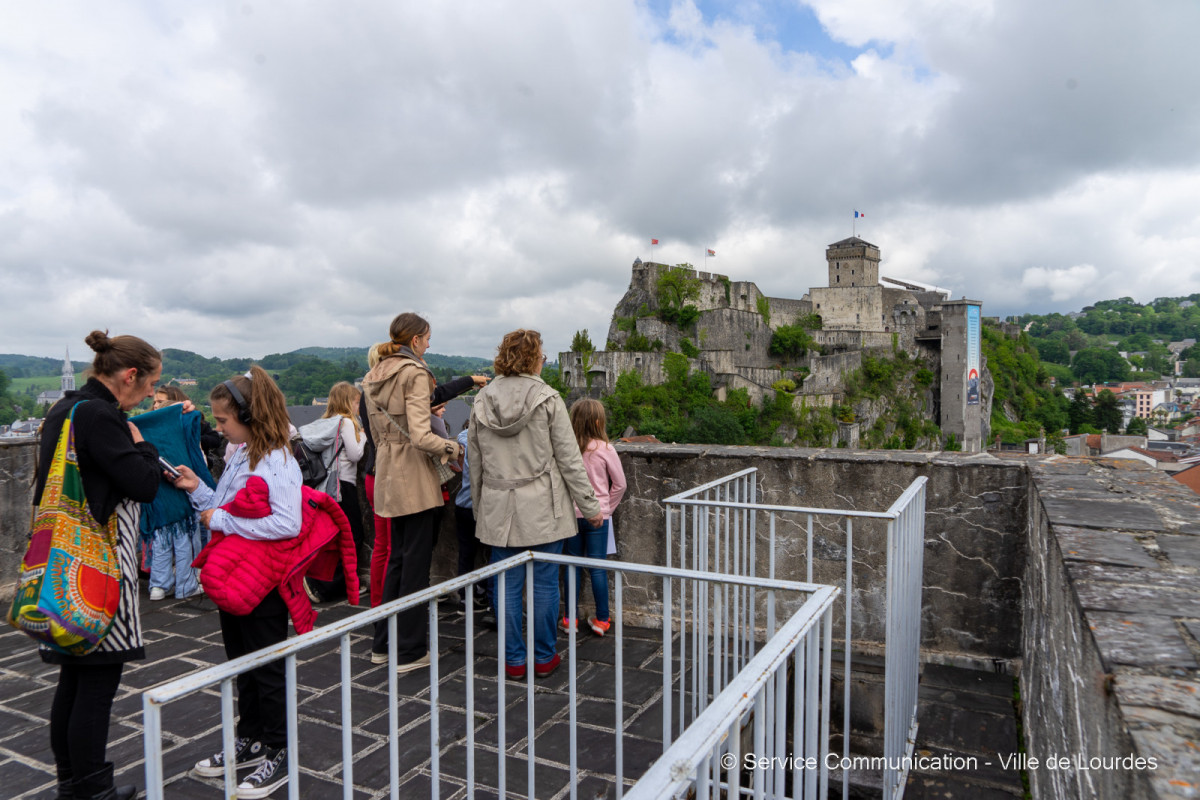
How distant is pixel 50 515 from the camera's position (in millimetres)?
2346

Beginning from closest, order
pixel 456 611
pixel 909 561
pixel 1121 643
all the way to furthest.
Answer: pixel 1121 643
pixel 909 561
pixel 456 611

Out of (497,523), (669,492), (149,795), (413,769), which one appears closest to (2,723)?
(413,769)

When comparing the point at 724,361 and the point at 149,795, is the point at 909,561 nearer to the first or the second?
the point at 149,795

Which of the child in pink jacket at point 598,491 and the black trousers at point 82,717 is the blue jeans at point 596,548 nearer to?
the child in pink jacket at point 598,491

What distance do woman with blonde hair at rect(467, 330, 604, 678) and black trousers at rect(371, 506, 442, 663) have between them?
42cm

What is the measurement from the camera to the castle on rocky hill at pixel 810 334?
4516 cm

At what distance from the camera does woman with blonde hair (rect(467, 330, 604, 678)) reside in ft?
11.0

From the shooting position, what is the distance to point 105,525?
96.3 inches

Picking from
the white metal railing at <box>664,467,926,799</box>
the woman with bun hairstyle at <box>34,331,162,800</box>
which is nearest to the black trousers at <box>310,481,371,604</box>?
the woman with bun hairstyle at <box>34,331,162,800</box>

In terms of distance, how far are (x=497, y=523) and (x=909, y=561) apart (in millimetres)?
1802

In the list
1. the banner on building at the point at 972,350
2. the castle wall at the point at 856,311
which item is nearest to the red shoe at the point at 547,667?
the banner on building at the point at 972,350

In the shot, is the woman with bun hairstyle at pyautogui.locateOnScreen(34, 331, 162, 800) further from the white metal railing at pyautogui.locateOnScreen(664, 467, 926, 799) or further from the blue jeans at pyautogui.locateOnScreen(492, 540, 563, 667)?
the white metal railing at pyautogui.locateOnScreen(664, 467, 926, 799)

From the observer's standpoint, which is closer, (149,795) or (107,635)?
(149,795)

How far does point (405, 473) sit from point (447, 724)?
1.24 metres
